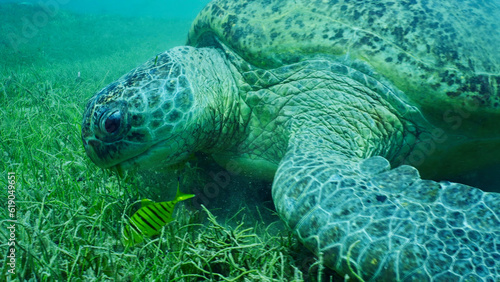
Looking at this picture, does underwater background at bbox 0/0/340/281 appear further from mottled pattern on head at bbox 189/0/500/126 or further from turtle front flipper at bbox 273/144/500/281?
mottled pattern on head at bbox 189/0/500/126

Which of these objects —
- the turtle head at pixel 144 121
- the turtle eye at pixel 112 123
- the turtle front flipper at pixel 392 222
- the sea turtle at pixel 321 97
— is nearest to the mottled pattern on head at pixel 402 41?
the sea turtle at pixel 321 97

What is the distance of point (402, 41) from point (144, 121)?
1.98 metres

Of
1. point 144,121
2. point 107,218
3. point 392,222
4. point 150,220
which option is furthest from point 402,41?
point 107,218

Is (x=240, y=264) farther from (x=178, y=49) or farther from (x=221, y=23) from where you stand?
(x=221, y=23)

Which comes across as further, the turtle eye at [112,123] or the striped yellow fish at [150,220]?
the turtle eye at [112,123]

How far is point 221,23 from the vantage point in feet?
9.70

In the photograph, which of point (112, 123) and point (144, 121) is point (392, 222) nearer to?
point (144, 121)

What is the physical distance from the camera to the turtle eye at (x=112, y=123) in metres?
2.21

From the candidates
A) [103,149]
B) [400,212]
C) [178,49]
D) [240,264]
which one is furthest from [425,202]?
[178,49]

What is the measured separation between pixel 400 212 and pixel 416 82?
1.24m

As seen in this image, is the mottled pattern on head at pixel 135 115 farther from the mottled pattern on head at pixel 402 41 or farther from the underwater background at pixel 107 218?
the mottled pattern on head at pixel 402 41

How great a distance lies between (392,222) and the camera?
1.37 metres

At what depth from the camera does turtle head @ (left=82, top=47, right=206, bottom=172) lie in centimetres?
224

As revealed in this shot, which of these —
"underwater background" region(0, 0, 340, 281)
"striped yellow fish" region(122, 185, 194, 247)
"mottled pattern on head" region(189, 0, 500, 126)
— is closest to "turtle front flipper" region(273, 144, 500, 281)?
"underwater background" region(0, 0, 340, 281)
